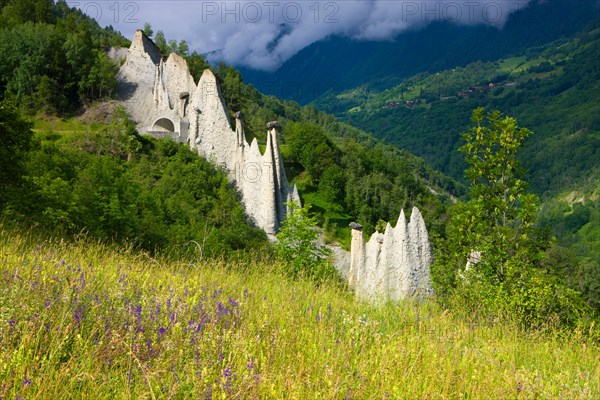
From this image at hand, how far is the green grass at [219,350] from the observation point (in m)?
3.16

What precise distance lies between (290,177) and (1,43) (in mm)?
36947

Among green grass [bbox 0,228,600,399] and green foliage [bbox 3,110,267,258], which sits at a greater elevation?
green foliage [bbox 3,110,267,258]

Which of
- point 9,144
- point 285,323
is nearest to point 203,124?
point 9,144

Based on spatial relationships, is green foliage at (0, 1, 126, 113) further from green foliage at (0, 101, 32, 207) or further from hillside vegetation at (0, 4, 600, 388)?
hillside vegetation at (0, 4, 600, 388)

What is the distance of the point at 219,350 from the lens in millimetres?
3707

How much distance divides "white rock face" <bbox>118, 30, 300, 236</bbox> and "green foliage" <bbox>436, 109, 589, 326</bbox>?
27.4 m

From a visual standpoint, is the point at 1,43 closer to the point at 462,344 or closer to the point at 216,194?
the point at 216,194

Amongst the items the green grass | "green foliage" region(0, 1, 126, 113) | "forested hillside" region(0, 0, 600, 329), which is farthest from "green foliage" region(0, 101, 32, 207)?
"green foliage" region(0, 1, 126, 113)

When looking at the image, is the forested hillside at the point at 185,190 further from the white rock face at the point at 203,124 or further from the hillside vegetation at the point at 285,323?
the white rock face at the point at 203,124

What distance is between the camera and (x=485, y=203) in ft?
35.3

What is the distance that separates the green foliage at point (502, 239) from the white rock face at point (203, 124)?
1078 inches

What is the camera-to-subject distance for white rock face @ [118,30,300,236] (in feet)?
A: 129

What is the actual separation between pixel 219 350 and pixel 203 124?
4488 centimetres

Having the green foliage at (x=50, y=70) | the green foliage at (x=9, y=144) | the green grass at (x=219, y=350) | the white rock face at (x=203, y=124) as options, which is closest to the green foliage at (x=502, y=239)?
the green grass at (x=219, y=350)
